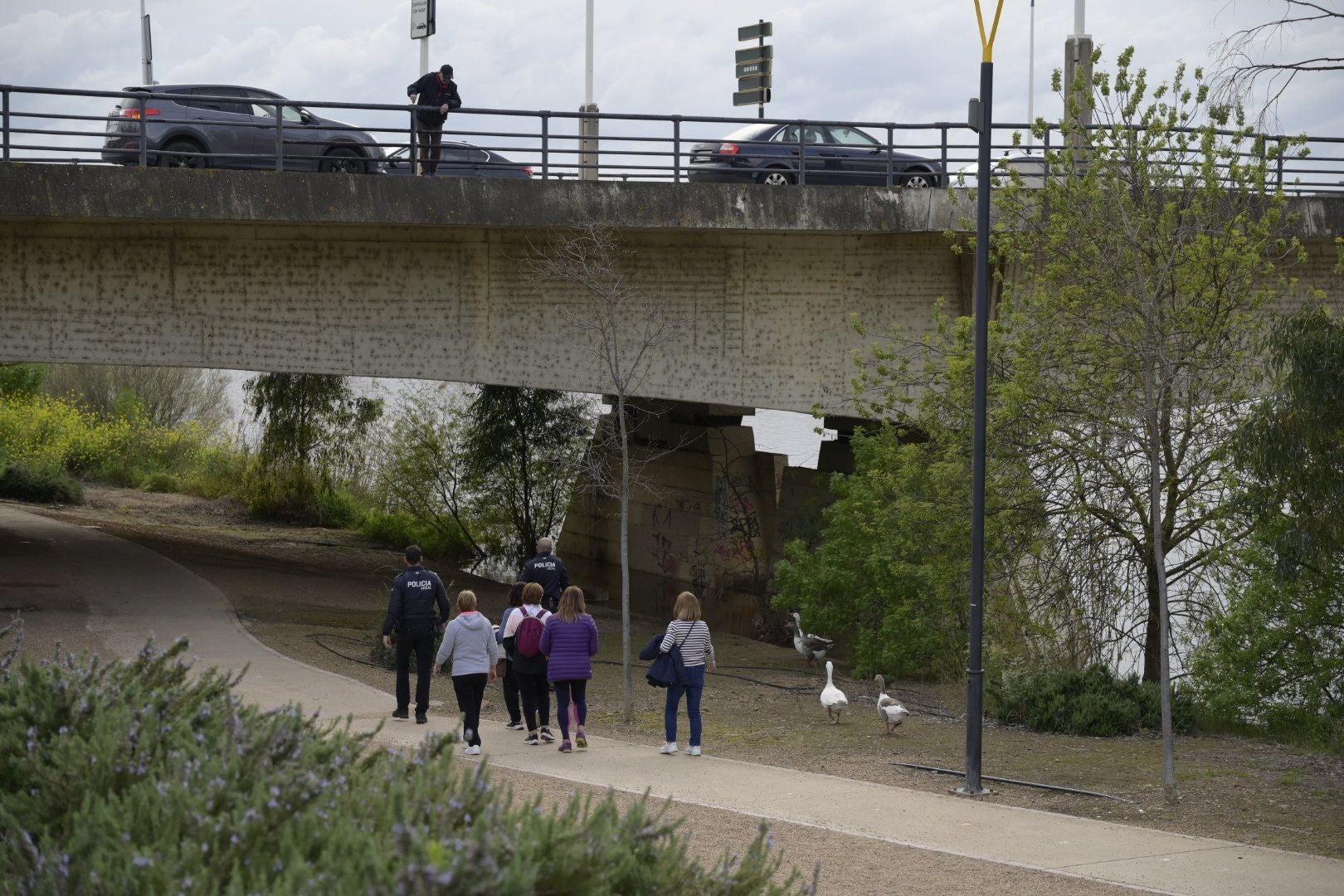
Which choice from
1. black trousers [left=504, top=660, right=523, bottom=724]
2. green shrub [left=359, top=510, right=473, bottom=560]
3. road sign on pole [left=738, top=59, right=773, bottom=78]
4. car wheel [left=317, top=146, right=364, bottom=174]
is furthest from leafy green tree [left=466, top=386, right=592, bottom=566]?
black trousers [left=504, top=660, right=523, bottom=724]

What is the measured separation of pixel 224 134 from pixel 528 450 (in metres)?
14.8

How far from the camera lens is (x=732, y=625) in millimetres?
27922

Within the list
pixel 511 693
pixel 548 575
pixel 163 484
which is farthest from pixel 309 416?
pixel 511 693

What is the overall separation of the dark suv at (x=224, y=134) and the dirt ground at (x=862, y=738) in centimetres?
679

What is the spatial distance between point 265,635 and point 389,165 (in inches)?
292

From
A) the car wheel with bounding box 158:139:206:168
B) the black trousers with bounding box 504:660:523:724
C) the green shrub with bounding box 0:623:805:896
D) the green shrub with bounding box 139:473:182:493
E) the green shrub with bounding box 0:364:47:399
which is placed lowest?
the black trousers with bounding box 504:660:523:724

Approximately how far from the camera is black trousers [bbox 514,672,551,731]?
43.8 ft

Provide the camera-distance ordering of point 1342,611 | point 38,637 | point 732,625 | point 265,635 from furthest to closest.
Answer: point 732,625 < point 265,635 < point 38,637 < point 1342,611

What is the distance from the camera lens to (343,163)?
21.4 meters

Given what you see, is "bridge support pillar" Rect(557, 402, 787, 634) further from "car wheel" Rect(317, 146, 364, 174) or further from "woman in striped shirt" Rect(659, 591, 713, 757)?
"woman in striped shirt" Rect(659, 591, 713, 757)

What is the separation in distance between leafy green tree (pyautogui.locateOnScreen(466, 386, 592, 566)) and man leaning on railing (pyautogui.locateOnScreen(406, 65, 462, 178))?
13082 millimetres

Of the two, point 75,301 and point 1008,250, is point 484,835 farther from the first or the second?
point 75,301

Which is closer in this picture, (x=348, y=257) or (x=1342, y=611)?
(x=1342, y=611)

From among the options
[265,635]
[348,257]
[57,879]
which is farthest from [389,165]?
[57,879]
